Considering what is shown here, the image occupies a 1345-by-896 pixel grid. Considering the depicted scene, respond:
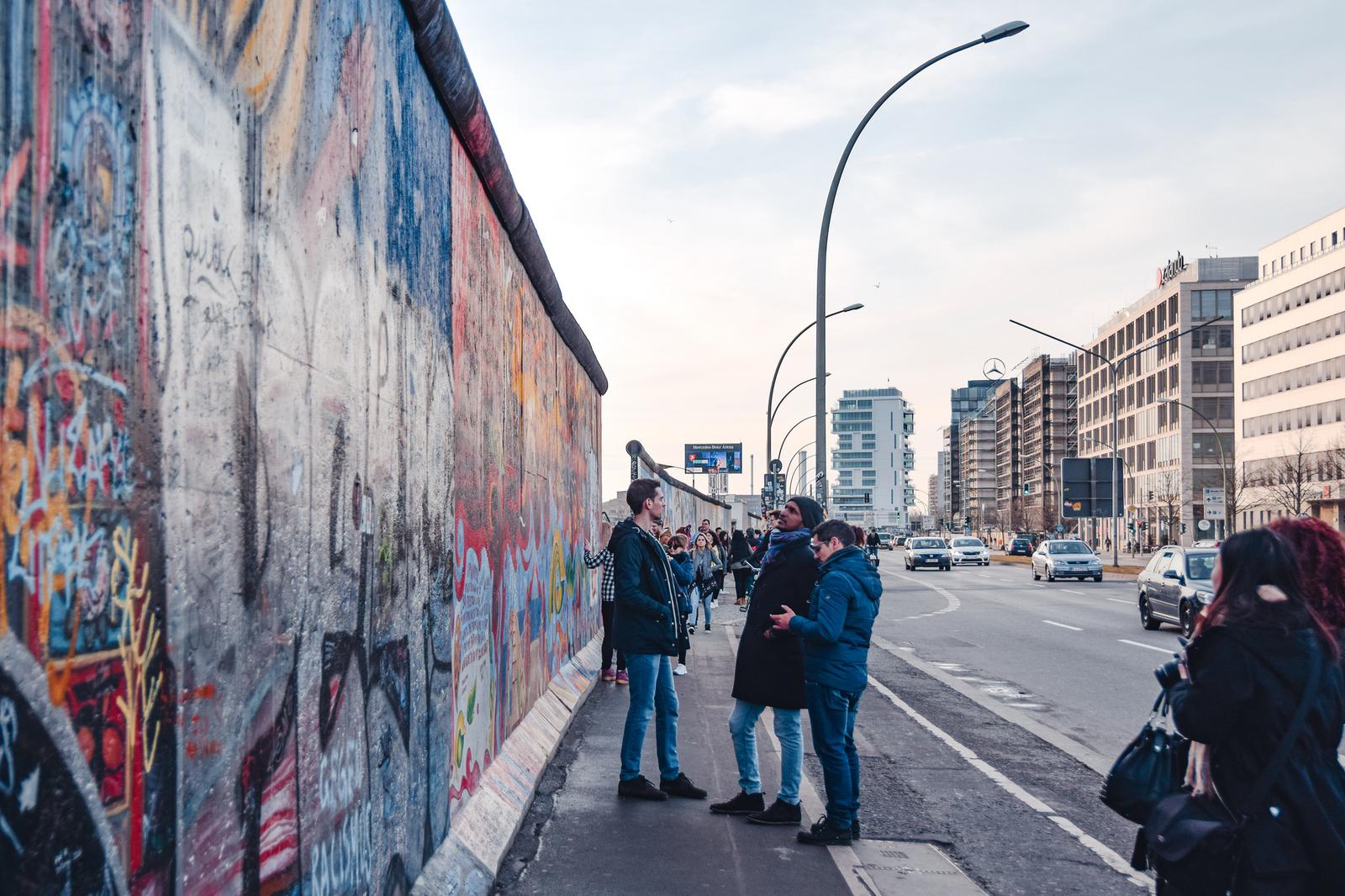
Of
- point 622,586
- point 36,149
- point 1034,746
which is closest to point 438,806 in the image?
point 622,586

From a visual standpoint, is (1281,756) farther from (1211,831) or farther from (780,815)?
(780,815)

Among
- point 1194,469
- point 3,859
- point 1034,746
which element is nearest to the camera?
point 3,859

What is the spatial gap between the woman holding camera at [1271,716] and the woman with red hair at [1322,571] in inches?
1.9

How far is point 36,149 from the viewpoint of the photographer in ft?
6.37

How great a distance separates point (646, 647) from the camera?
709cm

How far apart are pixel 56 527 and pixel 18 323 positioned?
34 cm

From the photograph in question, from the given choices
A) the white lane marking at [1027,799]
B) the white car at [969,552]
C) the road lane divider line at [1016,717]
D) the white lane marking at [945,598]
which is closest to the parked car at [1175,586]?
the white lane marking at [945,598]

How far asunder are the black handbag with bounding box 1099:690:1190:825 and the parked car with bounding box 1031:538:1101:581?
121ft

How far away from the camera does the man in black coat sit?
21.4 ft

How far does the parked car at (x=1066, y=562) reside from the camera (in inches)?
1521

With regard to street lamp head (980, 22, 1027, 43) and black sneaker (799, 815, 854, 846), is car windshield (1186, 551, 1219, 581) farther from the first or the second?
black sneaker (799, 815, 854, 846)

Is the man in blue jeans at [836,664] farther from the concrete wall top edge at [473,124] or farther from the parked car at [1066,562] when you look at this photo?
the parked car at [1066,562]

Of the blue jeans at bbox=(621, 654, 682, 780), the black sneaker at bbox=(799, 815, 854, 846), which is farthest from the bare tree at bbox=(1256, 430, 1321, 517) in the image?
the black sneaker at bbox=(799, 815, 854, 846)

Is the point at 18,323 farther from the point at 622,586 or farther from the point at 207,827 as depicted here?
the point at 622,586
